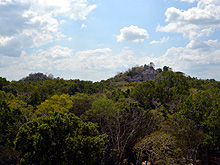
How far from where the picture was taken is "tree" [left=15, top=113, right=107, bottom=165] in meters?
10.3

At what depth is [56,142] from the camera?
36.4 ft

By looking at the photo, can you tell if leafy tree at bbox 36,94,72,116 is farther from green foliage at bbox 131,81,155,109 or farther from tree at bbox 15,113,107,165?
green foliage at bbox 131,81,155,109

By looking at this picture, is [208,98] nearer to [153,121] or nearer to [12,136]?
[153,121]

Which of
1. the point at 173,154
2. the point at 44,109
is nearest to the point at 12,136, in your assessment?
the point at 44,109

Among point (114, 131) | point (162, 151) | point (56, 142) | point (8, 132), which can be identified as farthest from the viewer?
point (114, 131)

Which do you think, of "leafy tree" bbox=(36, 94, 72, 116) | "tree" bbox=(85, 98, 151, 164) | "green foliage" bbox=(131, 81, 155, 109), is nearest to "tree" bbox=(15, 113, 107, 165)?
"tree" bbox=(85, 98, 151, 164)

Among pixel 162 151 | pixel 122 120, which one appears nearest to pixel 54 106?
pixel 122 120

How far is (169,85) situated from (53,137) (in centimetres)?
2695

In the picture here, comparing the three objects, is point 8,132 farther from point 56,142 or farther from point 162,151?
point 162,151

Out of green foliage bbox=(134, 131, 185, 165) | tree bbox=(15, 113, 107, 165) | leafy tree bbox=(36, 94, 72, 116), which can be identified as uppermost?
leafy tree bbox=(36, 94, 72, 116)

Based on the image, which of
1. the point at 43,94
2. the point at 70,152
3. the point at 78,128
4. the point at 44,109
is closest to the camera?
the point at 70,152

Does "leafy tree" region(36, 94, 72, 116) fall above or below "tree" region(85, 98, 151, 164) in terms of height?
above

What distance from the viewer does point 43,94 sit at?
3356 cm

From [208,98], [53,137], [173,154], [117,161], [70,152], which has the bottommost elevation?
[117,161]
